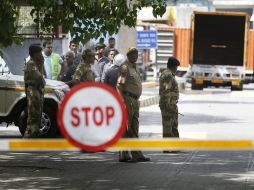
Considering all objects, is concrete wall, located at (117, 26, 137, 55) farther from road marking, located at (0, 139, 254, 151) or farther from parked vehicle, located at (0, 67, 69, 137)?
road marking, located at (0, 139, 254, 151)

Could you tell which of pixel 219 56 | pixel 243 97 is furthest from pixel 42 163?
pixel 219 56

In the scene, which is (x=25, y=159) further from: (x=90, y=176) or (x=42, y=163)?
(x=90, y=176)

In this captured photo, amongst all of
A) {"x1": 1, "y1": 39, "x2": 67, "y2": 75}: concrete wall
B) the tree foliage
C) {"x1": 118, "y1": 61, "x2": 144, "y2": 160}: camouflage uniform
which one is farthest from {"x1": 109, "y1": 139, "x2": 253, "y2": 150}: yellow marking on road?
{"x1": 1, "y1": 39, "x2": 67, "y2": 75}: concrete wall

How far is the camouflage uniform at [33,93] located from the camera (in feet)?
50.8

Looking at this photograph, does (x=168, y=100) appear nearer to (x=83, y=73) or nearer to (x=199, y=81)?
(x=83, y=73)

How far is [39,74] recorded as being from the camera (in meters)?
15.6

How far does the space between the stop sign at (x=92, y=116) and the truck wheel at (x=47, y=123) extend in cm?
1019

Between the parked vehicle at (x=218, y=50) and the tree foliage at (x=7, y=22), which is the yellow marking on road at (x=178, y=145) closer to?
the tree foliage at (x=7, y=22)

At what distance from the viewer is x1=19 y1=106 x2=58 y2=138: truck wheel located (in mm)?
18344

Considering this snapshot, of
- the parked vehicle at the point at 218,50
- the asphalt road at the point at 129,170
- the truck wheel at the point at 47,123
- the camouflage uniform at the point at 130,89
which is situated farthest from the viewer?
the parked vehicle at the point at 218,50

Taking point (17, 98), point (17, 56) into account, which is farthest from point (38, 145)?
point (17, 56)

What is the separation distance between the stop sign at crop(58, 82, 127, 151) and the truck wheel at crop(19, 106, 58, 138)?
1019cm

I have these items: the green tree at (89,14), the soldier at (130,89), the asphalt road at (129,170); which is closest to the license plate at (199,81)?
the asphalt road at (129,170)

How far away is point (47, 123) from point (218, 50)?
91.4ft
